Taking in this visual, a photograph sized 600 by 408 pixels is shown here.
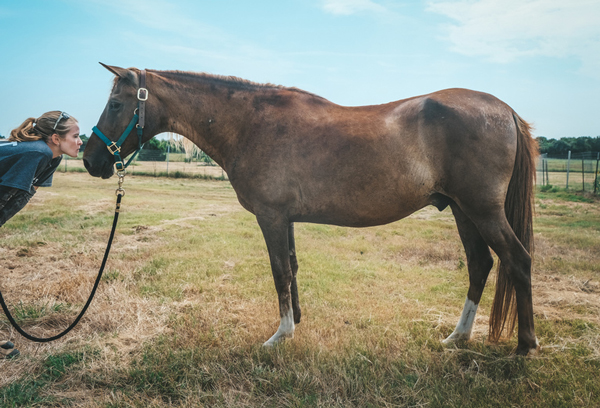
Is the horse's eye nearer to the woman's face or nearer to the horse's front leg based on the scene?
the woman's face

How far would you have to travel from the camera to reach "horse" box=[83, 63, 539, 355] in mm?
3148

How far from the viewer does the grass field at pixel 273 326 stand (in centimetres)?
275

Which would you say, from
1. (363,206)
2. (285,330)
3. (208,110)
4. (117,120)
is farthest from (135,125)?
(285,330)

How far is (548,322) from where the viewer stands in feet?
12.9

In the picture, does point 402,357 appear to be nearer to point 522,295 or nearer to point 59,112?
point 522,295

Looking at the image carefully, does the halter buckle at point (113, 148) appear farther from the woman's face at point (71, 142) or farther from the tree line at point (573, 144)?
the tree line at point (573, 144)

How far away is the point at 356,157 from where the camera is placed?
3.23m

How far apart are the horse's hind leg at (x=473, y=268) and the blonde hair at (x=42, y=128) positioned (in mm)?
3823

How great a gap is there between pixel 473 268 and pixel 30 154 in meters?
4.27

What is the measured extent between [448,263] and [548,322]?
2.42 m

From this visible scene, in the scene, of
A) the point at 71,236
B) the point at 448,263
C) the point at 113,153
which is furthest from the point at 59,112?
the point at 448,263

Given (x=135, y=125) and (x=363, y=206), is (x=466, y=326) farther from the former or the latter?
(x=135, y=125)

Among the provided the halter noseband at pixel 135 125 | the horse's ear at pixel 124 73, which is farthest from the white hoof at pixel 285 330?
the horse's ear at pixel 124 73

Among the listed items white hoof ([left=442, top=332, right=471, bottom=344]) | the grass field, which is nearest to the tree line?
the grass field
